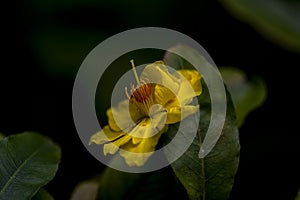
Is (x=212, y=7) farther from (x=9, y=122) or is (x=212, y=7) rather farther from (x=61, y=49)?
(x=9, y=122)

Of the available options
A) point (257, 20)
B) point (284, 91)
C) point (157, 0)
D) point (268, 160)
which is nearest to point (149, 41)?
→ point (257, 20)

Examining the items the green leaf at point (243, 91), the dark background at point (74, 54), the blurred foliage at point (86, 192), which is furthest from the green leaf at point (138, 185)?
the dark background at point (74, 54)

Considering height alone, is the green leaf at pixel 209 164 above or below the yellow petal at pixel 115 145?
below

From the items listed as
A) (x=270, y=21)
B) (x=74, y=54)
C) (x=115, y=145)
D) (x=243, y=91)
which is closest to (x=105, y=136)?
(x=115, y=145)

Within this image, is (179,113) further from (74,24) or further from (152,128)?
(74,24)

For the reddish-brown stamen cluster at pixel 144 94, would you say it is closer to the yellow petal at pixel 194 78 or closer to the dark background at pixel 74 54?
the yellow petal at pixel 194 78
